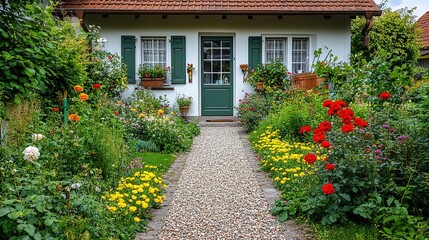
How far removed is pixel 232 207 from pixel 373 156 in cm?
159

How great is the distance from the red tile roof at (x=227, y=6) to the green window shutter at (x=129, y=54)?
0.87m

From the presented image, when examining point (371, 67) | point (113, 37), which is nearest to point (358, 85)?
point (371, 67)

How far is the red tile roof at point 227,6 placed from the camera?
11.7 meters

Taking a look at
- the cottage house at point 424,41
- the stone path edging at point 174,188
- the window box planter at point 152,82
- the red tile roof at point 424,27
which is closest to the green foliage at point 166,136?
the stone path edging at point 174,188

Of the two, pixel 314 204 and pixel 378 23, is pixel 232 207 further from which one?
pixel 378 23

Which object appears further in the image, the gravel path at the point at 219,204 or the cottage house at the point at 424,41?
the cottage house at the point at 424,41

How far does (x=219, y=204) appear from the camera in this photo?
5121mm

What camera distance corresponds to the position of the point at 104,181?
5.10 metres

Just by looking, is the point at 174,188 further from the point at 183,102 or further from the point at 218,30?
the point at 218,30

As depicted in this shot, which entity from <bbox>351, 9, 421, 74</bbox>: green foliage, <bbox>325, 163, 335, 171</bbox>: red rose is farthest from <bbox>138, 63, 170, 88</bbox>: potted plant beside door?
<bbox>325, 163, 335, 171</bbox>: red rose

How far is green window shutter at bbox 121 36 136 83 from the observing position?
484 inches

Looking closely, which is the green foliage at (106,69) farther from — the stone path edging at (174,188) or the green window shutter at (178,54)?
the stone path edging at (174,188)

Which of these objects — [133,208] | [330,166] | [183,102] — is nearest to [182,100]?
[183,102]

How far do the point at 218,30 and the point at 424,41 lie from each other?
1257cm
